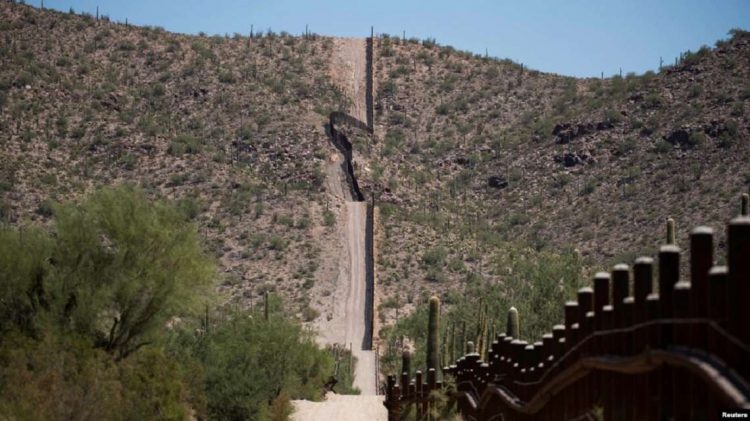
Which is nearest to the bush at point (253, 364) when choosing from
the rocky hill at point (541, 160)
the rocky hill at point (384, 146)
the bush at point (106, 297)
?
the bush at point (106, 297)

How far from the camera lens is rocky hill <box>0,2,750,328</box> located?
255ft

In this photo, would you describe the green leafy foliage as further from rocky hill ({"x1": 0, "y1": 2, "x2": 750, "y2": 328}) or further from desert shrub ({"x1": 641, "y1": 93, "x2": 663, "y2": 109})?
desert shrub ({"x1": 641, "y1": 93, "x2": 663, "y2": 109})

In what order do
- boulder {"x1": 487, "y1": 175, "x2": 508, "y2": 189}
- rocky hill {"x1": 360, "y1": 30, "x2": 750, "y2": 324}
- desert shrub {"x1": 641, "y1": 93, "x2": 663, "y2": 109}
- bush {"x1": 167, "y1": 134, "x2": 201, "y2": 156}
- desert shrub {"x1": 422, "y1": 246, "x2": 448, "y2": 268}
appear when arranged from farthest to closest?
boulder {"x1": 487, "y1": 175, "x2": 508, "y2": 189}, desert shrub {"x1": 641, "y1": 93, "x2": 663, "y2": 109}, bush {"x1": 167, "y1": 134, "x2": 201, "y2": 156}, desert shrub {"x1": 422, "y1": 246, "x2": 448, "y2": 268}, rocky hill {"x1": 360, "y1": 30, "x2": 750, "y2": 324}

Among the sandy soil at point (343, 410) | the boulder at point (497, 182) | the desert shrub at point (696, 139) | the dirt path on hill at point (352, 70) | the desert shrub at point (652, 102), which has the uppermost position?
the dirt path on hill at point (352, 70)

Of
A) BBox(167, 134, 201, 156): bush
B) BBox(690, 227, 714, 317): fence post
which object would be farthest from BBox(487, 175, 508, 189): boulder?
BBox(690, 227, 714, 317): fence post

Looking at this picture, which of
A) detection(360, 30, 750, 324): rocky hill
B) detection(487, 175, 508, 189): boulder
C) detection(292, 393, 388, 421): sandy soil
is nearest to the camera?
detection(292, 393, 388, 421): sandy soil

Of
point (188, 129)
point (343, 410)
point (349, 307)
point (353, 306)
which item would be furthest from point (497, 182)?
point (343, 410)

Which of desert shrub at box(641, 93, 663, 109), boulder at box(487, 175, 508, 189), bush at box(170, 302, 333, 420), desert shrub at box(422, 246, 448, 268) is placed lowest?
bush at box(170, 302, 333, 420)

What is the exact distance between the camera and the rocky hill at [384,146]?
77688mm

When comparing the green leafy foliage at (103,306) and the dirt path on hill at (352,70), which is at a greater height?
the dirt path on hill at (352,70)

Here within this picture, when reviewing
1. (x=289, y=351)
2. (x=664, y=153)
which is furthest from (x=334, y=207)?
(x=289, y=351)

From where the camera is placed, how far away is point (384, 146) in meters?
101

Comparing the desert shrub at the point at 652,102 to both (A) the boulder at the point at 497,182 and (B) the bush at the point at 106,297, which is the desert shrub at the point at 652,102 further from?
(B) the bush at the point at 106,297

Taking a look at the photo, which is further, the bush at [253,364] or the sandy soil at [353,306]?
the sandy soil at [353,306]
